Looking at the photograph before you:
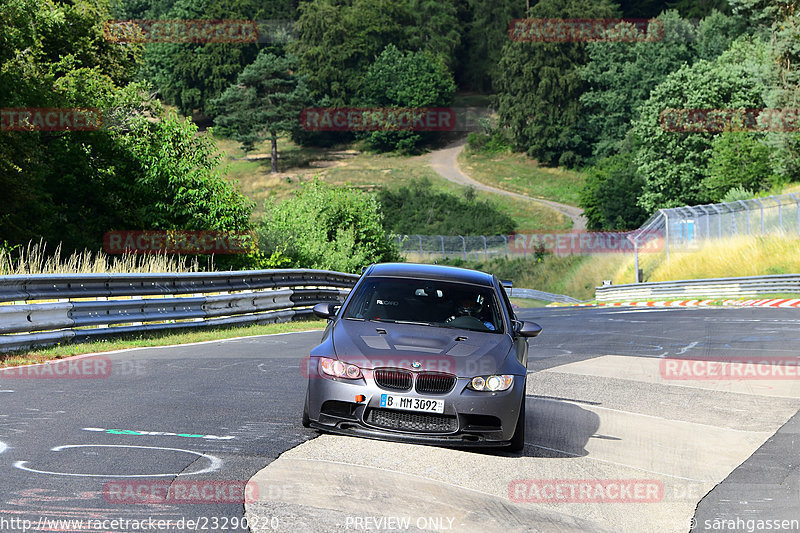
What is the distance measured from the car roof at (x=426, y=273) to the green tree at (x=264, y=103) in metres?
105

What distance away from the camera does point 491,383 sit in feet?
25.1

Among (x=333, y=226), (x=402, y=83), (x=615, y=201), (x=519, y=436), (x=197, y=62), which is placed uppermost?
(x=197, y=62)

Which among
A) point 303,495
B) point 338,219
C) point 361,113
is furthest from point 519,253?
point 303,495

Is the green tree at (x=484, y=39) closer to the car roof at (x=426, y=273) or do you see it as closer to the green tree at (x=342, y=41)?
the green tree at (x=342, y=41)

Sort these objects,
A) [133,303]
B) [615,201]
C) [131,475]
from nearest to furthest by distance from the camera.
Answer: [131,475] < [133,303] < [615,201]

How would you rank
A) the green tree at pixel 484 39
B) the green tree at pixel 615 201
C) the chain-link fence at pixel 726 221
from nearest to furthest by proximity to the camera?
1. the chain-link fence at pixel 726 221
2. the green tree at pixel 615 201
3. the green tree at pixel 484 39

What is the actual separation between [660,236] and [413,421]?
45.1m

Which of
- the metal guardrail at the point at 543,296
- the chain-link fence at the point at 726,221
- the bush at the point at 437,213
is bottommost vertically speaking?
the metal guardrail at the point at 543,296

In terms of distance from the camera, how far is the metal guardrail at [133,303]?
1302cm

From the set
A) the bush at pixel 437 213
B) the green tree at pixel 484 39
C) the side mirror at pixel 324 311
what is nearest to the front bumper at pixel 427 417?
the side mirror at pixel 324 311

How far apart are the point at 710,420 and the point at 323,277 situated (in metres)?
17.4

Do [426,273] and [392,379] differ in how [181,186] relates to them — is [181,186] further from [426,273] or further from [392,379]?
[392,379]

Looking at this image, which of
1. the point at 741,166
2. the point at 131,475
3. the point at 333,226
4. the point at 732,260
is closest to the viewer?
the point at 131,475

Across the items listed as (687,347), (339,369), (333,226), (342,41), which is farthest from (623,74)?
(339,369)
